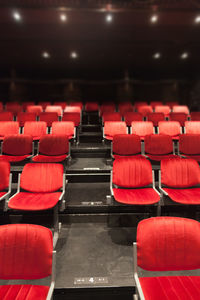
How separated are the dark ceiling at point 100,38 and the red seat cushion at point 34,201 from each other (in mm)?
4374

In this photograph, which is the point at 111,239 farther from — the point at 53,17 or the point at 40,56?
the point at 40,56

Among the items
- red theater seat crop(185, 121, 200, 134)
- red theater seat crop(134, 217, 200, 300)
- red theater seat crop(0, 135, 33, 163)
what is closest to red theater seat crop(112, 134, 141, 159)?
red theater seat crop(0, 135, 33, 163)

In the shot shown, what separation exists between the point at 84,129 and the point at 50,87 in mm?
4853

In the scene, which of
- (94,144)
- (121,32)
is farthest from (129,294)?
(121,32)

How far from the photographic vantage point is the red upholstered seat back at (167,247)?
107 centimetres

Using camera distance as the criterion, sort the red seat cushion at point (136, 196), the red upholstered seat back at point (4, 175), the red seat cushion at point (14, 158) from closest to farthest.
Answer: the red seat cushion at point (136, 196), the red upholstered seat back at point (4, 175), the red seat cushion at point (14, 158)

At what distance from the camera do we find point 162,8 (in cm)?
438

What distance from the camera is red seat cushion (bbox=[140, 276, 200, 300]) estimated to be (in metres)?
0.94

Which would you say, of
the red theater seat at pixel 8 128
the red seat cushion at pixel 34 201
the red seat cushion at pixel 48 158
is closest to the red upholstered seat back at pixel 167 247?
the red seat cushion at pixel 34 201

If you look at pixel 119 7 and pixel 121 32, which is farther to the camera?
pixel 121 32

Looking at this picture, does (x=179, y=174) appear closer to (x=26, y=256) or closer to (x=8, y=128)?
(x=26, y=256)

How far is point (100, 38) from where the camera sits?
557 cm

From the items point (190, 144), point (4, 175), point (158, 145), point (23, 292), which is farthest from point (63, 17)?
point (23, 292)

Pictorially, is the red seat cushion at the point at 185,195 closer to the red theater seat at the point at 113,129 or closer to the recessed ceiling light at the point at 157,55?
the red theater seat at the point at 113,129
